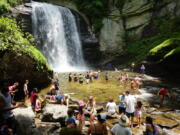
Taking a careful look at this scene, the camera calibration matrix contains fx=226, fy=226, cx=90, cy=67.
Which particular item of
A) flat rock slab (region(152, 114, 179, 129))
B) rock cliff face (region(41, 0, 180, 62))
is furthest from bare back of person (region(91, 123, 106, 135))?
rock cliff face (region(41, 0, 180, 62))

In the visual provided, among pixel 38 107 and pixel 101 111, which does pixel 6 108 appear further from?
pixel 101 111

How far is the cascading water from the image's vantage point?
39031 millimetres

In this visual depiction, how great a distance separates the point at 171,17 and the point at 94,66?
633 inches

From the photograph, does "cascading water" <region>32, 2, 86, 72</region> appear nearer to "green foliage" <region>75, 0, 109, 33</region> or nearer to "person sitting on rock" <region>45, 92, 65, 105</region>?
"green foliage" <region>75, 0, 109, 33</region>

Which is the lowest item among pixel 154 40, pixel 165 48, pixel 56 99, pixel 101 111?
pixel 101 111

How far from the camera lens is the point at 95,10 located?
44000 millimetres

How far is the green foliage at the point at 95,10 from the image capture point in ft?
143

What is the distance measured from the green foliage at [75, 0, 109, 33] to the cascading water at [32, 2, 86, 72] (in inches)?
140

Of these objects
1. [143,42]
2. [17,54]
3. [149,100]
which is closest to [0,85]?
[17,54]

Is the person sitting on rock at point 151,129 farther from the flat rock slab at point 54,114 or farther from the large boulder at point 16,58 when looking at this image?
the large boulder at point 16,58

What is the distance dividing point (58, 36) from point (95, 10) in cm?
929

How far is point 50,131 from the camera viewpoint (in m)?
8.28


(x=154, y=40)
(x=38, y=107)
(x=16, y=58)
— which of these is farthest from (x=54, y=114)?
(x=154, y=40)

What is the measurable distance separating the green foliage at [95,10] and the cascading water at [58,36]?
3549 millimetres
